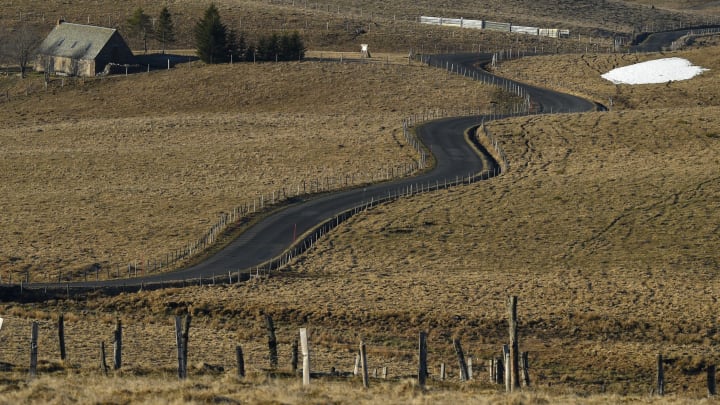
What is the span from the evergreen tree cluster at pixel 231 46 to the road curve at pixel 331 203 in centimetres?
2781

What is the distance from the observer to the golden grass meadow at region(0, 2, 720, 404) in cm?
3816

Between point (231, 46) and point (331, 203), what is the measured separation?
55.2 m

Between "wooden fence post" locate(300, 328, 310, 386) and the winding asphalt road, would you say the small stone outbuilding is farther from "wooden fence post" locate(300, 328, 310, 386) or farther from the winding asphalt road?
"wooden fence post" locate(300, 328, 310, 386)

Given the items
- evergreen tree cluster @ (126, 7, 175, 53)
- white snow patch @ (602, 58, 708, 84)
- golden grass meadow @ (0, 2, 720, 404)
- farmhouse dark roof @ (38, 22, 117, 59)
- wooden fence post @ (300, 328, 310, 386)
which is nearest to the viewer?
wooden fence post @ (300, 328, 310, 386)

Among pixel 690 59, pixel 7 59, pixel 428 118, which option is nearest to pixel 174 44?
pixel 7 59

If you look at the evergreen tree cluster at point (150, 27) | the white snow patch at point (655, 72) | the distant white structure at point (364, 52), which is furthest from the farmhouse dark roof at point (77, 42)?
the white snow patch at point (655, 72)

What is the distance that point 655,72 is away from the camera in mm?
113750

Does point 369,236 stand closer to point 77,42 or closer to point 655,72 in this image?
point 655,72

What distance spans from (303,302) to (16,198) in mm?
31977

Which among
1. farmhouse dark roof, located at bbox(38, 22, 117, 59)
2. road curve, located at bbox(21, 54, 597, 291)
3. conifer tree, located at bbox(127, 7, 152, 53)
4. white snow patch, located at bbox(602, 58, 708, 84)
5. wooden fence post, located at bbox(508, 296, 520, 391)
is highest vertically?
conifer tree, located at bbox(127, 7, 152, 53)

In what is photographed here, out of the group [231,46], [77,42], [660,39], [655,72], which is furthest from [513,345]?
[660,39]

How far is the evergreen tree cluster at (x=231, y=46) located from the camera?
389 ft

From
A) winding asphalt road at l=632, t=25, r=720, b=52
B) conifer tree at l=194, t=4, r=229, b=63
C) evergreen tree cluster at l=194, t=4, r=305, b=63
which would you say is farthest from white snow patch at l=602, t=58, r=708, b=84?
conifer tree at l=194, t=4, r=229, b=63

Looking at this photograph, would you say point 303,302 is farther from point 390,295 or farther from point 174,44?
point 174,44
